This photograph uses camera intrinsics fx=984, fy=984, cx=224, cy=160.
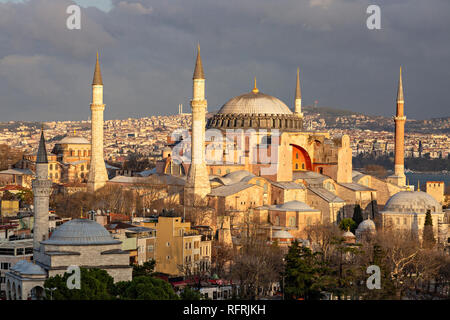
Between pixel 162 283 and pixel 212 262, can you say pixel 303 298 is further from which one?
pixel 212 262

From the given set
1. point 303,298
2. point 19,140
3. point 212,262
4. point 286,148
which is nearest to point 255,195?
point 286,148

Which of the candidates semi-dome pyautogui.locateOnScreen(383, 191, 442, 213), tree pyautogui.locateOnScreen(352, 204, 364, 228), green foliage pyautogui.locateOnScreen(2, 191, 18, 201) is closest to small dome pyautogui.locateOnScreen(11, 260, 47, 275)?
semi-dome pyautogui.locateOnScreen(383, 191, 442, 213)

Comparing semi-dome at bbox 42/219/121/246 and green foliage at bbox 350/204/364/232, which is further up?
green foliage at bbox 350/204/364/232

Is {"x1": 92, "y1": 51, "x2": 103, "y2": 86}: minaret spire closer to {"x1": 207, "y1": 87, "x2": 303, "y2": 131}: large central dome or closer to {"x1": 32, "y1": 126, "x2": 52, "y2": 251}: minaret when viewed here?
{"x1": 207, "y1": 87, "x2": 303, "y2": 131}: large central dome

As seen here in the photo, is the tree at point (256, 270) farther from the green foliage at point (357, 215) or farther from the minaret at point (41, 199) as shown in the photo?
the green foliage at point (357, 215)

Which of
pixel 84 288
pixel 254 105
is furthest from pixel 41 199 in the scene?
pixel 254 105

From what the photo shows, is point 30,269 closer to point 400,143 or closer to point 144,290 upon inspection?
point 144,290
